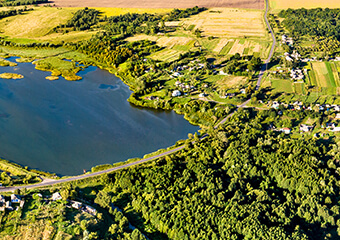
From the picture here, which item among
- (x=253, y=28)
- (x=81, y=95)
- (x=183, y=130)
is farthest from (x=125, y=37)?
(x=183, y=130)

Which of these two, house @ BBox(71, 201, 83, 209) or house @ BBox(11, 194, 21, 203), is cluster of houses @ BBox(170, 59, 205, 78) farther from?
house @ BBox(11, 194, 21, 203)

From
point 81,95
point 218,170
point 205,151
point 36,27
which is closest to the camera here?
point 218,170

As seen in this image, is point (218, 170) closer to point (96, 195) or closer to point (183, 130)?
point (183, 130)

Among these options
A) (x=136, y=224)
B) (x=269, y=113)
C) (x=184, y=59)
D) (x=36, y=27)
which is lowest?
(x=136, y=224)

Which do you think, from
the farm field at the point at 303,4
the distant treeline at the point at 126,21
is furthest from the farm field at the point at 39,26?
the farm field at the point at 303,4

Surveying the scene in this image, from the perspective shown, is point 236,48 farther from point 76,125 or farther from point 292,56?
point 76,125

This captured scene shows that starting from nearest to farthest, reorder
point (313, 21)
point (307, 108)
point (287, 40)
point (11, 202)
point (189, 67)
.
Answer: point (11, 202)
point (307, 108)
point (189, 67)
point (287, 40)
point (313, 21)

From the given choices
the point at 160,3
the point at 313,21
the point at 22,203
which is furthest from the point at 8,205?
the point at 160,3
